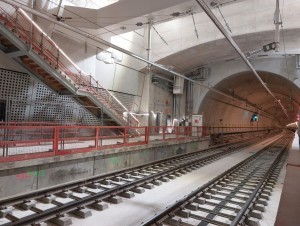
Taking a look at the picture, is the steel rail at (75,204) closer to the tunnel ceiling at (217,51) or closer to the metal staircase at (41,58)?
the metal staircase at (41,58)

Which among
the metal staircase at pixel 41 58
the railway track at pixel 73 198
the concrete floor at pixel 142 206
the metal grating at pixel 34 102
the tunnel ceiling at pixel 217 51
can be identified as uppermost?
the tunnel ceiling at pixel 217 51

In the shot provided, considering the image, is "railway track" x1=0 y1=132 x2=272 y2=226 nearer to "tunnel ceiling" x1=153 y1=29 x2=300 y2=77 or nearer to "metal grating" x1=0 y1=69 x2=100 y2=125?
"metal grating" x1=0 y1=69 x2=100 y2=125

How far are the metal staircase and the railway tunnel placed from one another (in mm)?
61

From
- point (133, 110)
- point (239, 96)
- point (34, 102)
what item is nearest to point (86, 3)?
point (34, 102)

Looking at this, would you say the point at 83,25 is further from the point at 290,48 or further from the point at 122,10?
the point at 290,48

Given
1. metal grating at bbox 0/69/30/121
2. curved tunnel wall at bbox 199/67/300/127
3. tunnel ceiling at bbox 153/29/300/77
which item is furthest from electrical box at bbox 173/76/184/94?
metal grating at bbox 0/69/30/121

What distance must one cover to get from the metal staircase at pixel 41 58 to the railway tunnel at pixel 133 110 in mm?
61

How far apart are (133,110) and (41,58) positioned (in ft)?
32.7

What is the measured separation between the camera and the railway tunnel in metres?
5.59

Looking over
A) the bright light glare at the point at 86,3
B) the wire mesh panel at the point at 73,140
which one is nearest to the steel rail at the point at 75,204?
the wire mesh panel at the point at 73,140

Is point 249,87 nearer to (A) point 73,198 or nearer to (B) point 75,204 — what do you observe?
(A) point 73,198

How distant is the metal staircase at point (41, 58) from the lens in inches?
396

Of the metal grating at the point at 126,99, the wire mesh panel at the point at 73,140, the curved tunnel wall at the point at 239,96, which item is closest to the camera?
the wire mesh panel at the point at 73,140

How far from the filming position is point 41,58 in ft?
34.9
